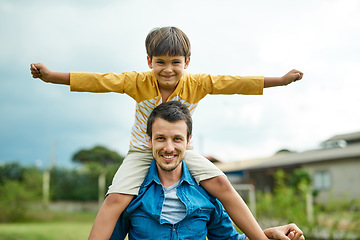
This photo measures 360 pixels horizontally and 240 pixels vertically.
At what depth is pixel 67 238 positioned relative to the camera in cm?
1512

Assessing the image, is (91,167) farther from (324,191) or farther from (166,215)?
(166,215)

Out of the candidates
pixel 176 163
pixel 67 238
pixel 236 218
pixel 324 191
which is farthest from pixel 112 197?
pixel 324 191

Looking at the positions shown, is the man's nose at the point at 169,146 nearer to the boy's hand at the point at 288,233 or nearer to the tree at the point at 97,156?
the boy's hand at the point at 288,233

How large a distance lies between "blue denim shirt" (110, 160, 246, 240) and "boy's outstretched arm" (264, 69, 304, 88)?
91 cm

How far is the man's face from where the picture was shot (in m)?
3.08

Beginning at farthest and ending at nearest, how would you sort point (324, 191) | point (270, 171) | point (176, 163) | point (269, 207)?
point (270, 171)
point (324, 191)
point (269, 207)
point (176, 163)

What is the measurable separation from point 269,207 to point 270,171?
14142 mm

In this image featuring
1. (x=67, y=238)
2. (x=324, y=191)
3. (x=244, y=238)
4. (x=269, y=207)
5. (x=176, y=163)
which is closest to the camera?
(x=176, y=163)

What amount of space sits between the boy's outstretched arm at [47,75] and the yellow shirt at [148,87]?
2.4 inches

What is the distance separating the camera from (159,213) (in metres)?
3.14

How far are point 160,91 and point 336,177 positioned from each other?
20.9m

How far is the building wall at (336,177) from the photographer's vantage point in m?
21.5

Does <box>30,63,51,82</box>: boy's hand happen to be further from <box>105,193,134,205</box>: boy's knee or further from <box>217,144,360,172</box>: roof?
<box>217,144,360,172</box>: roof

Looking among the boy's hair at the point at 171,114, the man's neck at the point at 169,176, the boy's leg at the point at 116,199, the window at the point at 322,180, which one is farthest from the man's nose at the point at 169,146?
the window at the point at 322,180
